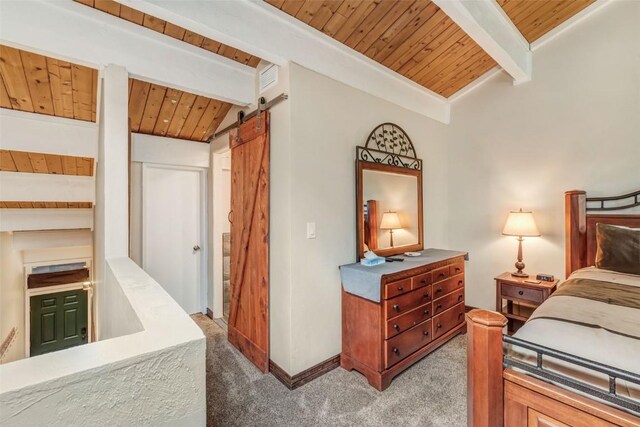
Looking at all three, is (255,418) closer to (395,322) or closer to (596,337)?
(395,322)

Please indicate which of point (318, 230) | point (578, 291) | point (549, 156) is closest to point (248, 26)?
point (318, 230)

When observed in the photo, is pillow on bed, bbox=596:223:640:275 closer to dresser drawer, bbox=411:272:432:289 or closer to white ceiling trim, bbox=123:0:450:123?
dresser drawer, bbox=411:272:432:289

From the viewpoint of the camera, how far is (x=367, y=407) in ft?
6.52

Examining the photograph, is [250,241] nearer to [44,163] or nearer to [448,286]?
[448,286]

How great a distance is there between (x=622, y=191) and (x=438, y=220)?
64.0 inches

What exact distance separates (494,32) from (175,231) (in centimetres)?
387

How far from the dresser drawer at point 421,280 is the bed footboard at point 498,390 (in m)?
1.09

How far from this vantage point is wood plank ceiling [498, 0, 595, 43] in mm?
2506

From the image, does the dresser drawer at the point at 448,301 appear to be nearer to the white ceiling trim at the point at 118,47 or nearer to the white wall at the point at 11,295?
the white ceiling trim at the point at 118,47

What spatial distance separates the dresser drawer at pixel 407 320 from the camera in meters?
2.22

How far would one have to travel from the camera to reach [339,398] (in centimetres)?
209

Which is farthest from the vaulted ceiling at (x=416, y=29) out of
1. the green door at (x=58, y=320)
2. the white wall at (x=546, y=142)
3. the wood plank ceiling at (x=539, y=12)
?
the green door at (x=58, y=320)

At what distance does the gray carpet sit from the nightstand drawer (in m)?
0.83

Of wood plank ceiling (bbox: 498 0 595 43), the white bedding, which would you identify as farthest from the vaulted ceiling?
the white bedding
